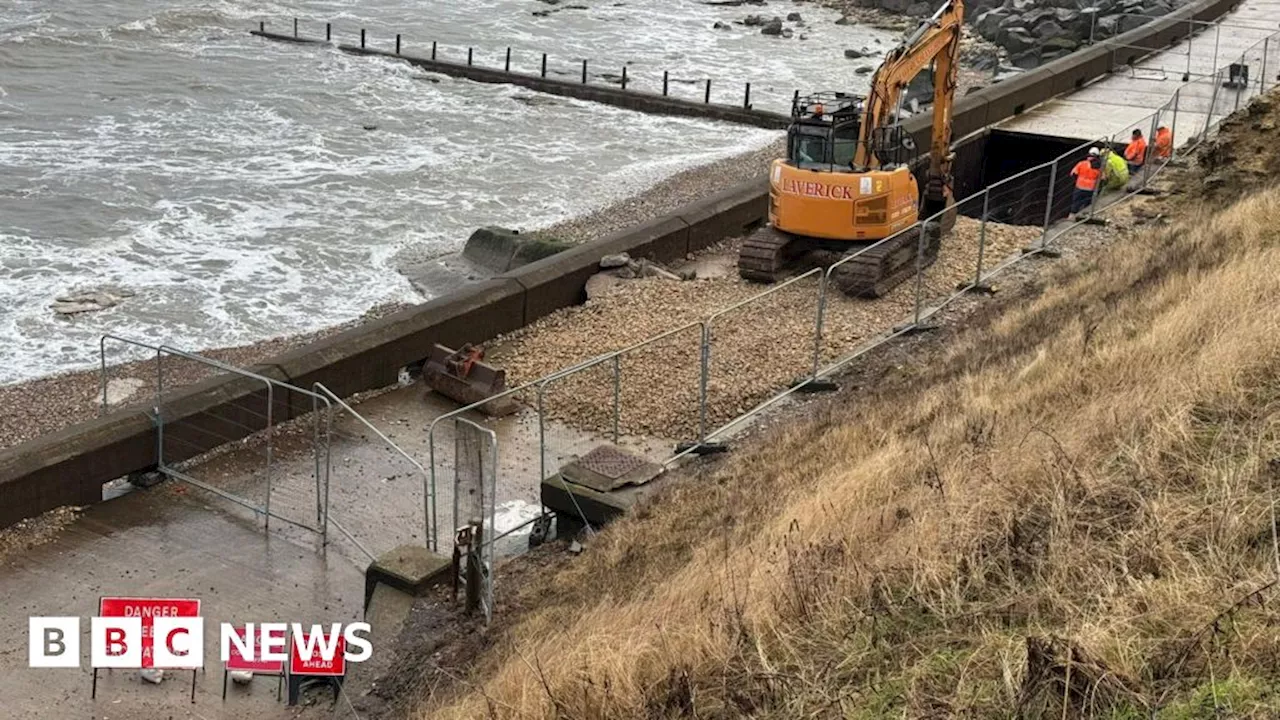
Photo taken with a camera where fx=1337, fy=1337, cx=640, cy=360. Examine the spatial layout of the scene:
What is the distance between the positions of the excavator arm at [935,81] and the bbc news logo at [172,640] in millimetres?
10655

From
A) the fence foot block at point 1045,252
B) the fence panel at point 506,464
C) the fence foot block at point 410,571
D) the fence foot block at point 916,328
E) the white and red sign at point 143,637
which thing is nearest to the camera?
the white and red sign at point 143,637

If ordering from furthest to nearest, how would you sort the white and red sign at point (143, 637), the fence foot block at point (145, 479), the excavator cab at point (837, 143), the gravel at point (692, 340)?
the excavator cab at point (837, 143) → the gravel at point (692, 340) → the fence foot block at point (145, 479) → the white and red sign at point (143, 637)

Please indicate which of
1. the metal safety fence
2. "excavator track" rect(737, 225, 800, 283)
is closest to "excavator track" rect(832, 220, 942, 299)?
"excavator track" rect(737, 225, 800, 283)

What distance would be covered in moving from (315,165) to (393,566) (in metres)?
25.4

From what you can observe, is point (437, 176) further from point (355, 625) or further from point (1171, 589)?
point (1171, 589)

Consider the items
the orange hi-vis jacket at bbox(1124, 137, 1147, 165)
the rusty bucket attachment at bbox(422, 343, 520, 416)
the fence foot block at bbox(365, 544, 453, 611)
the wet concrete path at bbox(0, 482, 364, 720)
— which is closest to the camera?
the wet concrete path at bbox(0, 482, 364, 720)

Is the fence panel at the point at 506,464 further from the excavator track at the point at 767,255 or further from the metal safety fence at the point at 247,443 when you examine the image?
the excavator track at the point at 767,255

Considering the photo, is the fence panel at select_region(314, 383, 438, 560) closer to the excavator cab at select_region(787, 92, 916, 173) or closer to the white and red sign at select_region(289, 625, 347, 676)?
the white and red sign at select_region(289, 625, 347, 676)

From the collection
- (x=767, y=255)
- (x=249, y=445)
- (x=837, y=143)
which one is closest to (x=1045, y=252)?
(x=837, y=143)

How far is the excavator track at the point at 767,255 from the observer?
61.2 feet

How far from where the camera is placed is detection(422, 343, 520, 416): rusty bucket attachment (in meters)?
15.7

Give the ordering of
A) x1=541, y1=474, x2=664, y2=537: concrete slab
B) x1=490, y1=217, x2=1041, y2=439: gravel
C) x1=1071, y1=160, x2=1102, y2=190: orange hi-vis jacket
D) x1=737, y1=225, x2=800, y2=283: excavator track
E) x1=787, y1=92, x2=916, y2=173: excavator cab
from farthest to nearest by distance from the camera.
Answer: x1=1071, y1=160, x2=1102, y2=190: orange hi-vis jacket → x1=737, y1=225, x2=800, y2=283: excavator track → x1=787, y1=92, x2=916, y2=173: excavator cab → x1=490, y1=217, x2=1041, y2=439: gravel → x1=541, y1=474, x2=664, y2=537: concrete slab

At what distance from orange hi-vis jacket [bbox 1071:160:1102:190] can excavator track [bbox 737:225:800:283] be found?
18.8 feet

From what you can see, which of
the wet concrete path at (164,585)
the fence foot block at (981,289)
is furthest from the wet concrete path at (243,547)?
the fence foot block at (981,289)
